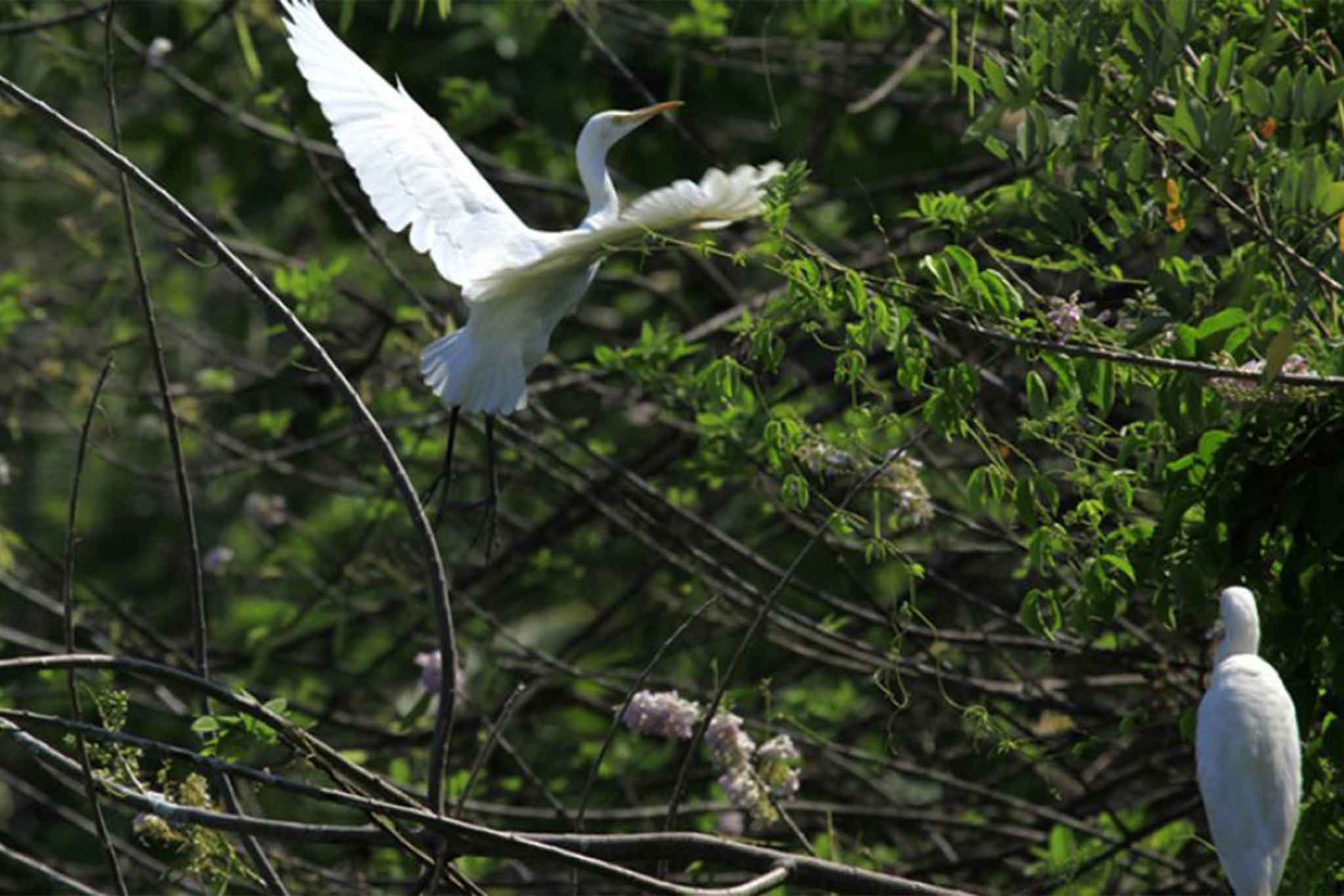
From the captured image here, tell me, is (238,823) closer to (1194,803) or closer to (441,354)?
(441,354)

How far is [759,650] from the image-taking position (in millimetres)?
4969

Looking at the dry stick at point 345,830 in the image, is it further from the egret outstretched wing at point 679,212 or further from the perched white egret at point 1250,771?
the egret outstretched wing at point 679,212

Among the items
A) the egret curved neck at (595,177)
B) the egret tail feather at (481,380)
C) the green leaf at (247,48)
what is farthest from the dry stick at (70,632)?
the green leaf at (247,48)

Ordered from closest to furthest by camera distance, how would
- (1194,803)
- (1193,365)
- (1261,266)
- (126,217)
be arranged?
1. (1193,365)
2. (126,217)
3. (1261,266)
4. (1194,803)

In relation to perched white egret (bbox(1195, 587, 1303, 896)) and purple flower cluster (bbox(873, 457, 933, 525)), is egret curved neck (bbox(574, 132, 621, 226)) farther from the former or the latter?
perched white egret (bbox(1195, 587, 1303, 896))

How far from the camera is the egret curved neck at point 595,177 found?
3.31 m

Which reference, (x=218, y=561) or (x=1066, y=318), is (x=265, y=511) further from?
(x=1066, y=318)

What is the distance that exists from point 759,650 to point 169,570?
3.06 meters

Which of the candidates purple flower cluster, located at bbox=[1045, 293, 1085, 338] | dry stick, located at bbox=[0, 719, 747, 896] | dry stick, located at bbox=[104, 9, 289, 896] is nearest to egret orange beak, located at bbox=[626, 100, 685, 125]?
purple flower cluster, located at bbox=[1045, 293, 1085, 338]

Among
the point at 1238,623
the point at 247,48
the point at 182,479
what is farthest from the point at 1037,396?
the point at 247,48

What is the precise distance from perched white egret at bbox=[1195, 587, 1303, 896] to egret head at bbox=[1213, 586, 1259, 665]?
0.02 m

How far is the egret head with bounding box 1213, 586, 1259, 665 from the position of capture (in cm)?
246

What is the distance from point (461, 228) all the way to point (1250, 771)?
1391 mm

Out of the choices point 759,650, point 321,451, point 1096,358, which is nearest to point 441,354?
point 1096,358
